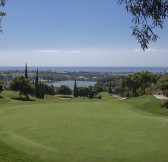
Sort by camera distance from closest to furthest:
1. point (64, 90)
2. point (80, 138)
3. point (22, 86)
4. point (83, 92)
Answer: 1. point (80, 138)
2. point (22, 86)
3. point (64, 90)
4. point (83, 92)

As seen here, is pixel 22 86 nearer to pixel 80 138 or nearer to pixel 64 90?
pixel 64 90

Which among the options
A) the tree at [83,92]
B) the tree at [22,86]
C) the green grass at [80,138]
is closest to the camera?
the green grass at [80,138]

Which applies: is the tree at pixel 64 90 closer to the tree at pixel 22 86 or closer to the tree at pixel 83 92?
the tree at pixel 83 92

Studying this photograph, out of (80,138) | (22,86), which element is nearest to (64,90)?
(22,86)

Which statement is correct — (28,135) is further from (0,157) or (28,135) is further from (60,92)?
(60,92)

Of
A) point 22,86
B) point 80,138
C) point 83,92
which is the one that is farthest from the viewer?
point 83,92

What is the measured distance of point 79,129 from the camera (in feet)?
65.7

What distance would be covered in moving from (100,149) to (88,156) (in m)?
1.13

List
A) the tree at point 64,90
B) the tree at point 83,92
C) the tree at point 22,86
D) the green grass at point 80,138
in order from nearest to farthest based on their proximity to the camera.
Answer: the green grass at point 80,138, the tree at point 22,86, the tree at point 64,90, the tree at point 83,92

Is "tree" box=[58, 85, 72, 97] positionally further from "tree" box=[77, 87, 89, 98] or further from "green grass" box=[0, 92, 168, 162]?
"green grass" box=[0, 92, 168, 162]

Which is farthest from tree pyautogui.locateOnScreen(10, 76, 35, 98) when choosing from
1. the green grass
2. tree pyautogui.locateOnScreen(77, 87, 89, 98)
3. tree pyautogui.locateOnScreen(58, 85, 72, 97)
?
tree pyautogui.locateOnScreen(77, 87, 89, 98)

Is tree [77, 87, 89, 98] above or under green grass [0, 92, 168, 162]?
under

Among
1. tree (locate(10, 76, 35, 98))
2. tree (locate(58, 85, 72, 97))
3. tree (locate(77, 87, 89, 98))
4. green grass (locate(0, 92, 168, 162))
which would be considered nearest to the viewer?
green grass (locate(0, 92, 168, 162))

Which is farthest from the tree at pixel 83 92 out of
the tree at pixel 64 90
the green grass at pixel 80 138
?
the green grass at pixel 80 138
